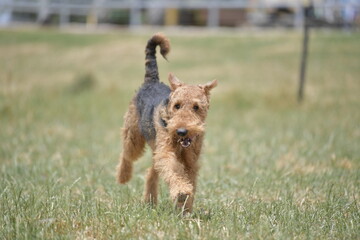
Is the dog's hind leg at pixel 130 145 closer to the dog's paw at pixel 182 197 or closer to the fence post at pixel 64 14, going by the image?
the dog's paw at pixel 182 197

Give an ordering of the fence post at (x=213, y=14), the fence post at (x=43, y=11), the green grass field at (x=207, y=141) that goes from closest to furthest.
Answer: the green grass field at (x=207, y=141)
the fence post at (x=213, y=14)
the fence post at (x=43, y=11)

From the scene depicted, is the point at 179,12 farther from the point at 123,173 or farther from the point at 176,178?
the point at 176,178

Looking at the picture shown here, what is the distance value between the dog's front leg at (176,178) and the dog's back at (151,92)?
0.45m

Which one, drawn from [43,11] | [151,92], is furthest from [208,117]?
[43,11]

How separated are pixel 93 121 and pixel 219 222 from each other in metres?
7.31

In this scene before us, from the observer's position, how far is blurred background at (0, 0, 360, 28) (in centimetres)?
2020

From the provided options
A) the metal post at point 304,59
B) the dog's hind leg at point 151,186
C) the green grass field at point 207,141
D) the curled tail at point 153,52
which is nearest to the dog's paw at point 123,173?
the green grass field at point 207,141

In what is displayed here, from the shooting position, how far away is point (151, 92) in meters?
4.44

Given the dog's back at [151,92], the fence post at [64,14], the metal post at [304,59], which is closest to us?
the dog's back at [151,92]

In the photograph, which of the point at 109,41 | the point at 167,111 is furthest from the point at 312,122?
the point at 109,41

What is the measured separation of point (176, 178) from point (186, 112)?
429mm

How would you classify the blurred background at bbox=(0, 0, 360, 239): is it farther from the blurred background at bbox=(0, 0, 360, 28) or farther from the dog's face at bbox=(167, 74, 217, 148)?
the dog's face at bbox=(167, 74, 217, 148)

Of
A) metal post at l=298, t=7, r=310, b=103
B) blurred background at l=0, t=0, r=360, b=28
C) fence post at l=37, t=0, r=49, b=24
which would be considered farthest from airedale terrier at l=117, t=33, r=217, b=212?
fence post at l=37, t=0, r=49, b=24

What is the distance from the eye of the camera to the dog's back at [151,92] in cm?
418
